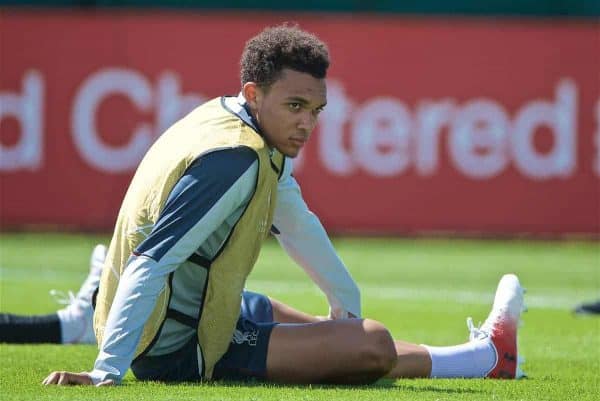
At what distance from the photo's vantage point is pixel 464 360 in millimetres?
6570

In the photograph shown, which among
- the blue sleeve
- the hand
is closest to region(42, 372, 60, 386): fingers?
the hand

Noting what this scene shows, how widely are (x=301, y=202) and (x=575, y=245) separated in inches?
433

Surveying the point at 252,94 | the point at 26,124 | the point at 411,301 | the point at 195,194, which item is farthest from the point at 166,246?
the point at 26,124

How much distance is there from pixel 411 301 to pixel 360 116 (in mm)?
6004

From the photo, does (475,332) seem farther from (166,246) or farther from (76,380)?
(76,380)

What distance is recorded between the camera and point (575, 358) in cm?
774

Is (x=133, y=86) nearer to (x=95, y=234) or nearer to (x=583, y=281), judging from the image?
(x=95, y=234)

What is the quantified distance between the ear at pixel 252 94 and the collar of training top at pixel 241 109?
0.14 ft

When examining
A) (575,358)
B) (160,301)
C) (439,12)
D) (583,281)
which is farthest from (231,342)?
(439,12)

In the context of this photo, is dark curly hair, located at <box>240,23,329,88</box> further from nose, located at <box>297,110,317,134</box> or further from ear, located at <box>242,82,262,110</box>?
nose, located at <box>297,110,317,134</box>

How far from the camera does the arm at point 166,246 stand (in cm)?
550

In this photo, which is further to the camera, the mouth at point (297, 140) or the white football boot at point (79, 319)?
the white football boot at point (79, 319)

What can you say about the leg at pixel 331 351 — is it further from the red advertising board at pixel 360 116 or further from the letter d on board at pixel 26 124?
the letter d on board at pixel 26 124

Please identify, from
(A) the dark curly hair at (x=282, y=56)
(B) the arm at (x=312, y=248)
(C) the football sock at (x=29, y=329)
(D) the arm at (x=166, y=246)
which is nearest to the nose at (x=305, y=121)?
(A) the dark curly hair at (x=282, y=56)
